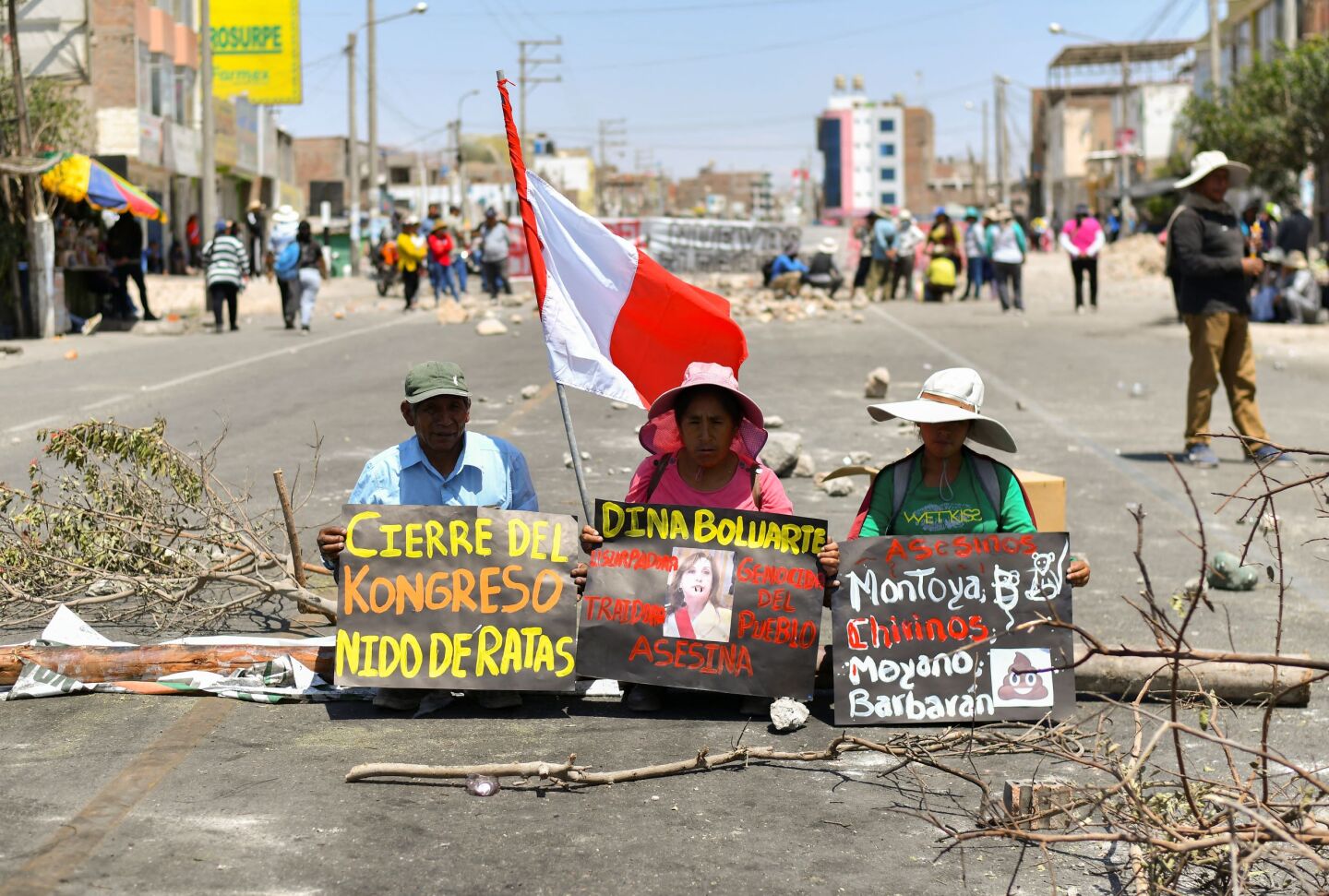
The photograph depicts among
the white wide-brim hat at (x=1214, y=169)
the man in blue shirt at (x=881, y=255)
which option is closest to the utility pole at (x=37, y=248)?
the man in blue shirt at (x=881, y=255)

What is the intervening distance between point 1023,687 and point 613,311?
7.25ft

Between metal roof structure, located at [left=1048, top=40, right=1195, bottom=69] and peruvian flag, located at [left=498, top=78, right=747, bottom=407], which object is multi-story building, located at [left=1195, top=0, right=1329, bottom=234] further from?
peruvian flag, located at [left=498, top=78, right=747, bottom=407]

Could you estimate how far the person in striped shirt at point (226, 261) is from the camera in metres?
25.1

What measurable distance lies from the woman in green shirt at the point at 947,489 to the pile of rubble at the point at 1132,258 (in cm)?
4023

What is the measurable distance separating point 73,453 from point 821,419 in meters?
8.06

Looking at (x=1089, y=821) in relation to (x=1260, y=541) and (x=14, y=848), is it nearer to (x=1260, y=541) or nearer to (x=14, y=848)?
(x=14, y=848)

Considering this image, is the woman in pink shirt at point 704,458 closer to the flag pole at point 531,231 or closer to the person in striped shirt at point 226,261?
the flag pole at point 531,231

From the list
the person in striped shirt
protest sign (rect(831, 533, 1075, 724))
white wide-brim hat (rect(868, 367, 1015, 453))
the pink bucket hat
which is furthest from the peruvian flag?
the person in striped shirt

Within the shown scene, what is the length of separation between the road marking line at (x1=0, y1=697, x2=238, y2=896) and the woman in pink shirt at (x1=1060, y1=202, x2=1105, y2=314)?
73.2 feet

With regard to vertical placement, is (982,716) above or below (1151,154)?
below

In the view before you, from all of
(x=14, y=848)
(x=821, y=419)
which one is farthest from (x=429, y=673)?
(x=821, y=419)

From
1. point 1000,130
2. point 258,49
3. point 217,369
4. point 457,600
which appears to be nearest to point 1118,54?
point 1000,130

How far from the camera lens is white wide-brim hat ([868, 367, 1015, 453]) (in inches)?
221

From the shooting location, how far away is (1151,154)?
308 ft
